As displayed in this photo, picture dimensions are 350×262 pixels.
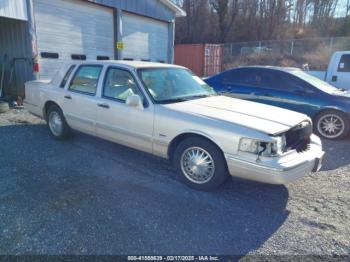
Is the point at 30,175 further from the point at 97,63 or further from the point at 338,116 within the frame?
the point at 338,116

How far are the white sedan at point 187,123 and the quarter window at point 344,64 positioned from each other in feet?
17.8

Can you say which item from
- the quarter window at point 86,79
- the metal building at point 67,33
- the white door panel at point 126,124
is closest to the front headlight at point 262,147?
the white door panel at point 126,124

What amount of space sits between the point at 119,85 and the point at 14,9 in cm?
564

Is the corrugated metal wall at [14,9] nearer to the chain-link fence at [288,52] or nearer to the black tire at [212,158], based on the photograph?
the black tire at [212,158]

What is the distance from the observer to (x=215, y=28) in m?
37.7

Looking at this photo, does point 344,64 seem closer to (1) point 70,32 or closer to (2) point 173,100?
(2) point 173,100

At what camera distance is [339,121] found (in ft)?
19.4

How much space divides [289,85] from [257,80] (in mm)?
743

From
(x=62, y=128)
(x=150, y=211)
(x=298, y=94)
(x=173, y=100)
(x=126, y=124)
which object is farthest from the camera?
(x=298, y=94)

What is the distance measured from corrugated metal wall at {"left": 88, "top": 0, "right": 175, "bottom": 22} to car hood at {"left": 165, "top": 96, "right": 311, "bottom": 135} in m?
8.27

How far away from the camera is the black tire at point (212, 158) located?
3340mm

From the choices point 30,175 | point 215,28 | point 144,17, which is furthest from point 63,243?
point 215,28

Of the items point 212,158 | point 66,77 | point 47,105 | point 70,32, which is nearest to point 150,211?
point 212,158

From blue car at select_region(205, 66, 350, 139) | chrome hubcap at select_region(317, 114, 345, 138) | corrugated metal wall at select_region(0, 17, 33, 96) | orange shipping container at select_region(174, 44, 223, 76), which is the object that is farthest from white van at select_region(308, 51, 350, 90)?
orange shipping container at select_region(174, 44, 223, 76)
